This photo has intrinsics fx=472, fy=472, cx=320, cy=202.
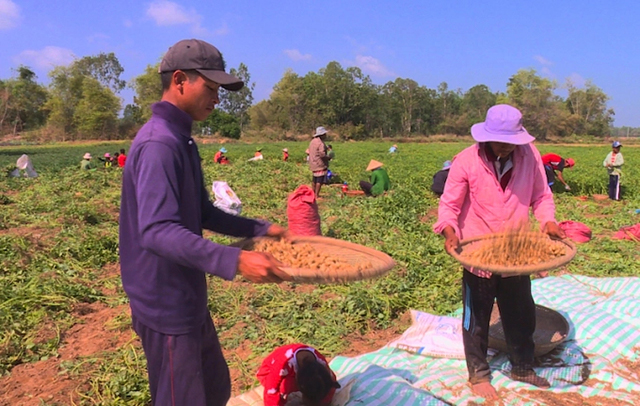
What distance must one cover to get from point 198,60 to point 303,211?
4.62m

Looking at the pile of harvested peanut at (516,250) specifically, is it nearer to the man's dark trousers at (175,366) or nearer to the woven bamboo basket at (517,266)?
the woven bamboo basket at (517,266)

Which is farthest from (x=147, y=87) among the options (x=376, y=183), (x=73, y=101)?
(x=376, y=183)

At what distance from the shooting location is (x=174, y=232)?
150cm

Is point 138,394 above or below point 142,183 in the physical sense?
below

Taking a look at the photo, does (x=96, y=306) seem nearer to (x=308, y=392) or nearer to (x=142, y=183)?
(x=308, y=392)

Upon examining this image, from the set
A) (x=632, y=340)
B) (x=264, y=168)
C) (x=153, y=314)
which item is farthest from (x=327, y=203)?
(x=153, y=314)

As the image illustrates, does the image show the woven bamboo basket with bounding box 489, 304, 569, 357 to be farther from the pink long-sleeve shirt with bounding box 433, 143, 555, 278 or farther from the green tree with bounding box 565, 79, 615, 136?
the green tree with bounding box 565, 79, 615, 136

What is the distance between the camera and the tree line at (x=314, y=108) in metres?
53.5

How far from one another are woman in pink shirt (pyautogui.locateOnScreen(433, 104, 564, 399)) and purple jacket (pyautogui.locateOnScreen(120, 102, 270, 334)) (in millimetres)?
1597

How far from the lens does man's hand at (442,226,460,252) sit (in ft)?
9.02

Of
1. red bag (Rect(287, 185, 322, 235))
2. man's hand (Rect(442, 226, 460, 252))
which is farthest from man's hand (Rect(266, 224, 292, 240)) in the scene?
red bag (Rect(287, 185, 322, 235))

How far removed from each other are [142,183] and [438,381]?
2479 millimetres

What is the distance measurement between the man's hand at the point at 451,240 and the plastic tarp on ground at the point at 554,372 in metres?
0.96

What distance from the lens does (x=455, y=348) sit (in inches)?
140
